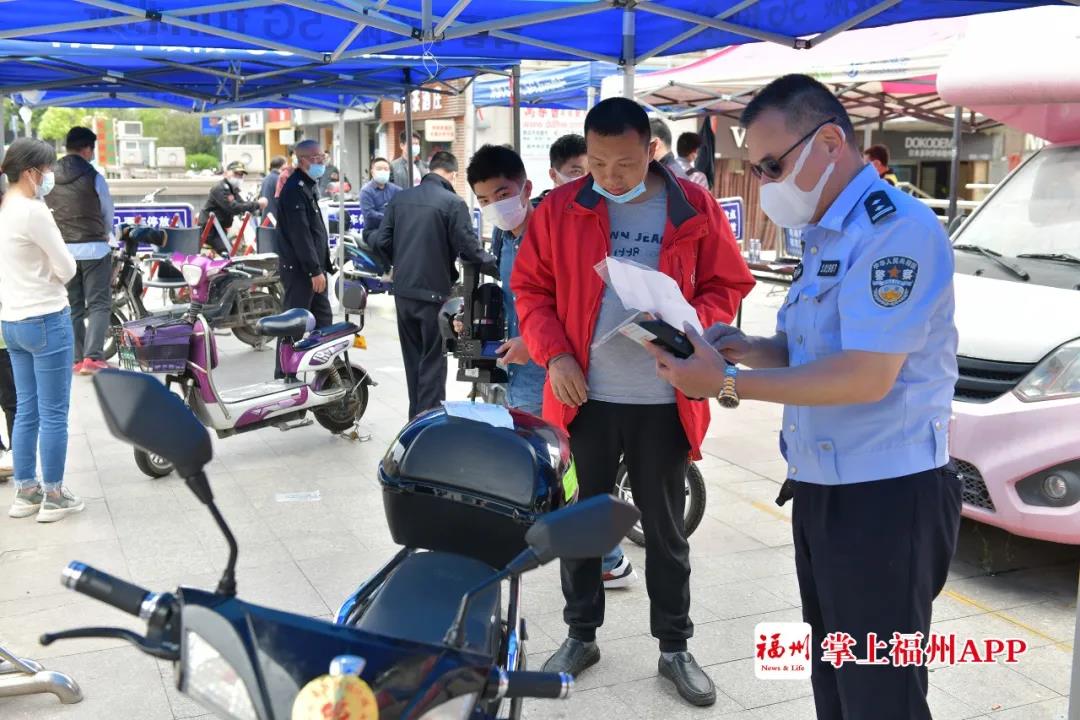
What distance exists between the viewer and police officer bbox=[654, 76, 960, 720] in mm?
2260

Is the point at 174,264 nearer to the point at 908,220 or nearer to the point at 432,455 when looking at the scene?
the point at 432,455

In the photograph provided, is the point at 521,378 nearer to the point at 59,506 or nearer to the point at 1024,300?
the point at 1024,300

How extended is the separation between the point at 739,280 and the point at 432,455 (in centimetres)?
149

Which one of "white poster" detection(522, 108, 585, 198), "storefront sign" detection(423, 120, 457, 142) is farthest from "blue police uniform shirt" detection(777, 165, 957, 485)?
"storefront sign" detection(423, 120, 457, 142)

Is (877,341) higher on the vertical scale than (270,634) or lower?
higher

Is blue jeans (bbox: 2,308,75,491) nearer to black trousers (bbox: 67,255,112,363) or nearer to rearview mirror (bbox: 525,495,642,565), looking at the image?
black trousers (bbox: 67,255,112,363)

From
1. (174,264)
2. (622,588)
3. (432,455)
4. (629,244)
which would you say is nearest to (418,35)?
(629,244)

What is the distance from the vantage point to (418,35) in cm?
596

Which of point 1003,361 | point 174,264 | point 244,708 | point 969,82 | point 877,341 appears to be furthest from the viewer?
point 174,264

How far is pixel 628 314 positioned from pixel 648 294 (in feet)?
3.12

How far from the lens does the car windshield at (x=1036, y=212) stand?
553cm

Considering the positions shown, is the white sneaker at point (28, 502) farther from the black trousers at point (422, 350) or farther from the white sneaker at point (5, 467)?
the black trousers at point (422, 350)

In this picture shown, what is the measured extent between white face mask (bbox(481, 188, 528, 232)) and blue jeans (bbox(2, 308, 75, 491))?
2452 millimetres

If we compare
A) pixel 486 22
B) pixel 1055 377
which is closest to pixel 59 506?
pixel 486 22
